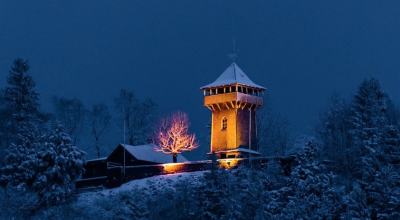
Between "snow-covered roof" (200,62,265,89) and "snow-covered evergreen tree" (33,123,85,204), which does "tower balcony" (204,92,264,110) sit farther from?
"snow-covered evergreen tree" (33,123,85,204)

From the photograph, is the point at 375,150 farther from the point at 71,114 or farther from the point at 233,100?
the point at 71,114

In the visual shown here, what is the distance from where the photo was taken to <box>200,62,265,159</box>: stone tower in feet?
186

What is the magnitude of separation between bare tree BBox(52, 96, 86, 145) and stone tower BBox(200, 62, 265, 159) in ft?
54.9

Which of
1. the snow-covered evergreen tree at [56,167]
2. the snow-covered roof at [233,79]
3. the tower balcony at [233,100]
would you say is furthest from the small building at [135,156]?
the snow-covered evergreen tree at [56,167]

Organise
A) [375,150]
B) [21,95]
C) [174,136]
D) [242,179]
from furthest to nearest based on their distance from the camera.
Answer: [174,136] < [21,95] < [242,179] < [375,150]

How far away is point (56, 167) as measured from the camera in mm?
46438

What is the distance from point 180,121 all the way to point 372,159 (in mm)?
28465

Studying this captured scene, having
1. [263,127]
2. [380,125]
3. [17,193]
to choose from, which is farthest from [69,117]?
[380,125]

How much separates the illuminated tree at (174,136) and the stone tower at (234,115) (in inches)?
143

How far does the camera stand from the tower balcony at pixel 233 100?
57.4 meters

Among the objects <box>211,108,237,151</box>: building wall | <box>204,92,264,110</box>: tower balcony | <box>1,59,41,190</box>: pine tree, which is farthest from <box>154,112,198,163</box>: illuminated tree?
<box>1,59,41,190</box>: pine tree

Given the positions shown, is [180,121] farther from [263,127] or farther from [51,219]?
[51,219]

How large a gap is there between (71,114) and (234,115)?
2065 cm

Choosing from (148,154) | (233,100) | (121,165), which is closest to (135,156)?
(121,165)
